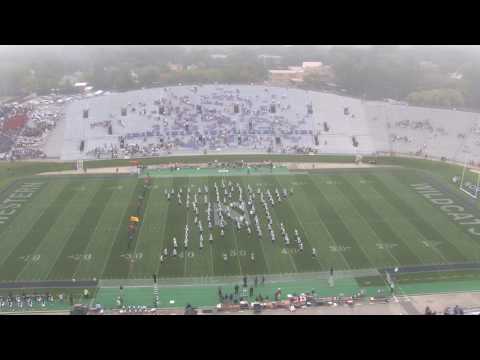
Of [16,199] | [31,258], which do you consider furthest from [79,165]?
[31,258]

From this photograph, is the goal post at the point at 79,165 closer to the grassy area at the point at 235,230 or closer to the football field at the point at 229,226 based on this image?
the football field at the point at 229,226

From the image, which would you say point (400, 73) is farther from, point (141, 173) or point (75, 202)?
point (75, 202)

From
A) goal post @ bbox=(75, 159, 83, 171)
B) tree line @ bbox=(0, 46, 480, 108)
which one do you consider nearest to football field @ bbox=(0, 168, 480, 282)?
goal post @ bbox=(75, 159, 83, 171)

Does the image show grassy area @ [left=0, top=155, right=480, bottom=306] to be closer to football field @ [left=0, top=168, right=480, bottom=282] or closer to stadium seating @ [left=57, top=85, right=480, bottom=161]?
football field @ [left=0, top=168, right=480, bottom=282]

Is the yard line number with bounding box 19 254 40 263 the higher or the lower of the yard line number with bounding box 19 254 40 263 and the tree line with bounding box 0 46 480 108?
the lower

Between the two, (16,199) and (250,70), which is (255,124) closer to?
(250,70)
